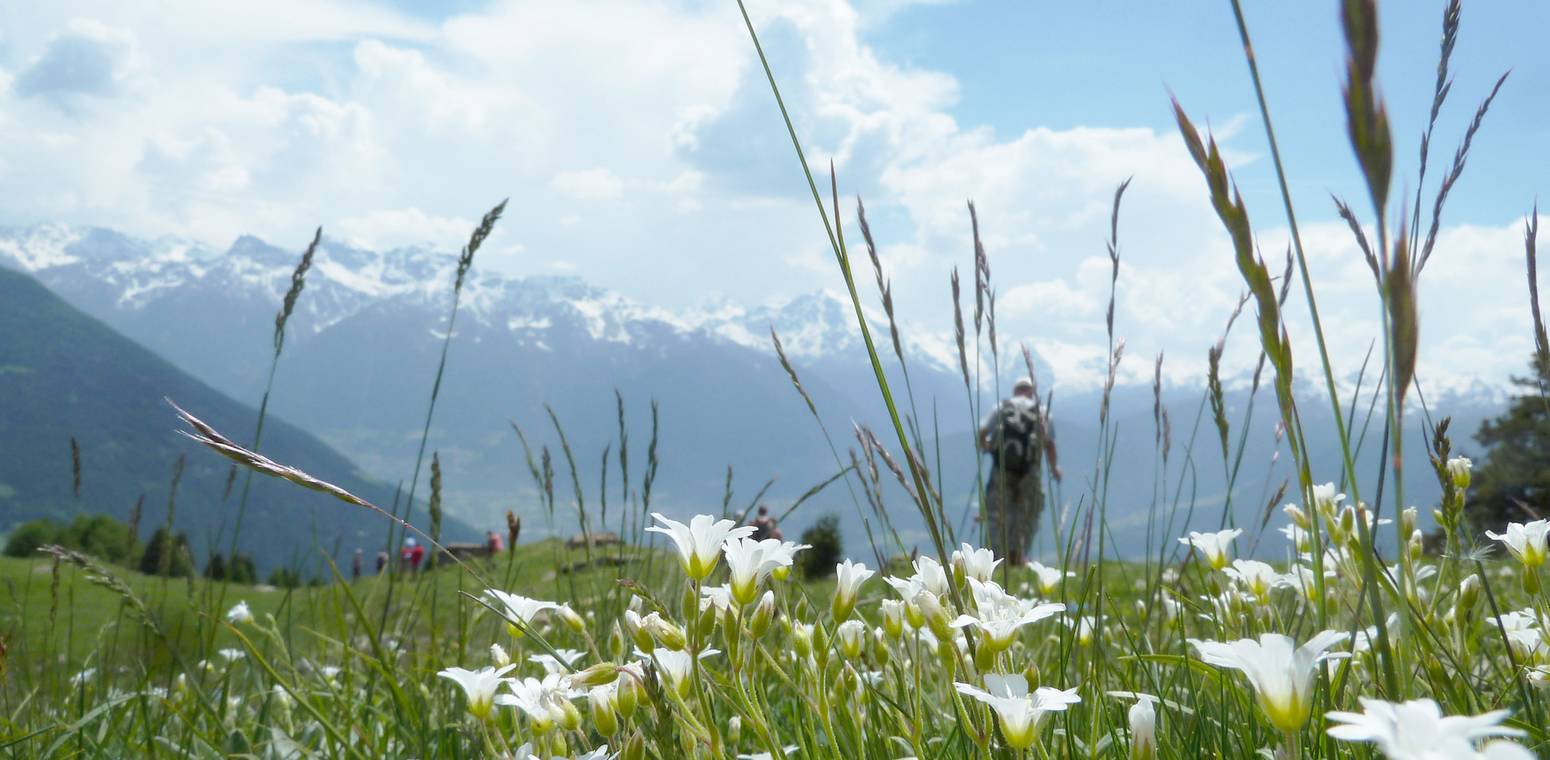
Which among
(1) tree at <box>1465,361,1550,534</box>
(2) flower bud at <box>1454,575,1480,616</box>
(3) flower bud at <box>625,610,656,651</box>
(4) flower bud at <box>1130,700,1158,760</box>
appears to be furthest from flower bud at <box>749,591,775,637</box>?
(1) tree at <box>1465,361,1550,534</box>

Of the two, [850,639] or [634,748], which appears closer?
[634,748]

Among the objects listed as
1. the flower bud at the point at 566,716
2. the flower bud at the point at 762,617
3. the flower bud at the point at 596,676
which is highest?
the flower bud at the point at 762,617

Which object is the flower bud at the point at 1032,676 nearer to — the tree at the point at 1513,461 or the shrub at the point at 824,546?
the shrub at the point at 824,546

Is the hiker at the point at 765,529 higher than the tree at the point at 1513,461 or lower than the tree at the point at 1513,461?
lower

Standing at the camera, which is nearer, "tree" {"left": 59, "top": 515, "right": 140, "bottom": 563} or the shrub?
the shrub

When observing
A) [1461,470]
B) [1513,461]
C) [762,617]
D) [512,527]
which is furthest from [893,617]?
[1513,461]

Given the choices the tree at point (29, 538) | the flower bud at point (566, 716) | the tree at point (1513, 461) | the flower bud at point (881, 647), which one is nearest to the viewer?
the flower bud at point (566, 716)

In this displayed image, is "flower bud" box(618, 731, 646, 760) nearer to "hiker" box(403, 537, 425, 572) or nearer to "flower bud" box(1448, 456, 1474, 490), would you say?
"flower bud" box(1448, 456, 1474, 490)

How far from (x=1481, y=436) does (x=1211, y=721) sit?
134 ft

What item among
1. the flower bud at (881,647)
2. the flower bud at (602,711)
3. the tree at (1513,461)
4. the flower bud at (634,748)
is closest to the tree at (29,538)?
the flower bud at (881,647)

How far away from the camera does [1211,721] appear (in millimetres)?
1632

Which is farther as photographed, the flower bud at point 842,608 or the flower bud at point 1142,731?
the flower bud at point 842,608

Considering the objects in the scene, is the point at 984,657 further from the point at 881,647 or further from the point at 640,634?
the point at 881,647

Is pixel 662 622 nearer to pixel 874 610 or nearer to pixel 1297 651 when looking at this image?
pixel 1297 651
